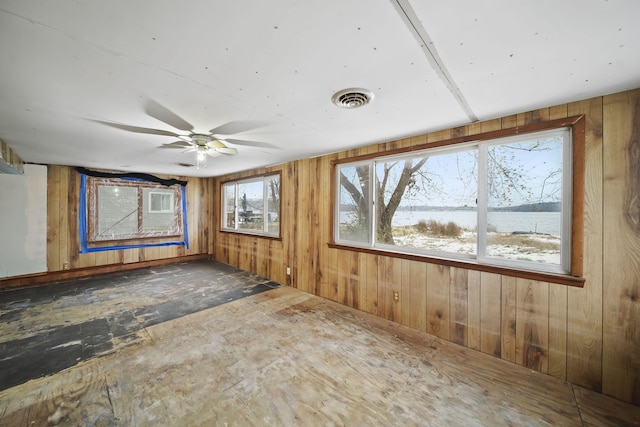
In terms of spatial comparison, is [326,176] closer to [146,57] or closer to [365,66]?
[365,66]

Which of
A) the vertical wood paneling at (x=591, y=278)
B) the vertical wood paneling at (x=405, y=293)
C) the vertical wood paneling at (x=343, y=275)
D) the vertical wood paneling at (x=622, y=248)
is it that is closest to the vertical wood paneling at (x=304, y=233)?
the vertical wood paneling at (x=343, y=275)

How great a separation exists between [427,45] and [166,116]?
2.08m

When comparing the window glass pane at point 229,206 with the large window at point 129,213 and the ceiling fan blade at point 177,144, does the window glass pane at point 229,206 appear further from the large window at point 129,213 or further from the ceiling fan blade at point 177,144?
the ceiling fan blade at point 177,144

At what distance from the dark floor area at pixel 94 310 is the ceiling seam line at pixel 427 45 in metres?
3.33

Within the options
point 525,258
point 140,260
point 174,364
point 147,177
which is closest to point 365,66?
point 525,258

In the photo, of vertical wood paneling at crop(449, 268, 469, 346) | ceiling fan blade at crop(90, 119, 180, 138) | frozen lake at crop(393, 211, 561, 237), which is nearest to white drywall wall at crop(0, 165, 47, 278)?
ceiling fan blade at crop(90, 119, 180, 138)

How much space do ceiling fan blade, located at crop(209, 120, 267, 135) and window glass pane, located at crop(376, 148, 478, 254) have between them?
1620mm

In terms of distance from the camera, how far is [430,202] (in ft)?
8.80

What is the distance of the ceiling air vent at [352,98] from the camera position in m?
1.66

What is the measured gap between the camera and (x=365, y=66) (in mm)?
1382

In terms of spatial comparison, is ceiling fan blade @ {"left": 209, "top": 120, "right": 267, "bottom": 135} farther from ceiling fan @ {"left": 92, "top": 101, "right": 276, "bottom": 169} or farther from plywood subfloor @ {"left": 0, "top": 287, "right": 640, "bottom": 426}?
plywood subfloor @ {"left": 0, "top": 287, "right": 640, "bottom": 426}

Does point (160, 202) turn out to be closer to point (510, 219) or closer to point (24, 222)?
point (24, 222)

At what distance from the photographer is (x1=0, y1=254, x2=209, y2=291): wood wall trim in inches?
158

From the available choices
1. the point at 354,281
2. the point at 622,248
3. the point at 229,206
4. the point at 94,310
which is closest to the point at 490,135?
the point at 622,248
